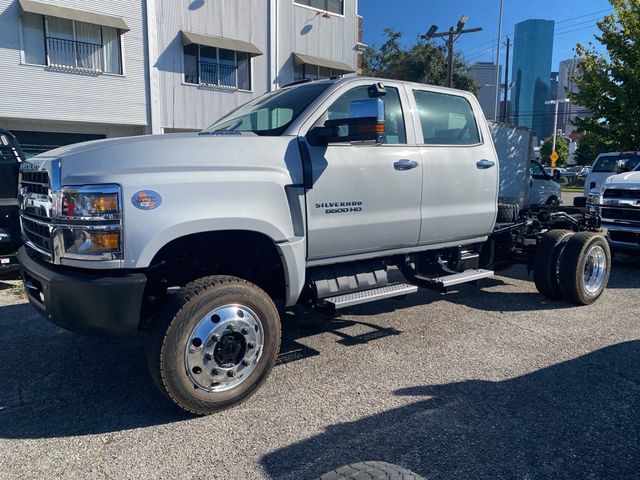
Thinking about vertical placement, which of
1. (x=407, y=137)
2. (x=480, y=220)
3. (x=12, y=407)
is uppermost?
(x=407, y=137)

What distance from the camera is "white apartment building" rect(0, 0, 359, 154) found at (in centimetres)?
1675

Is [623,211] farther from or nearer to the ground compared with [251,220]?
nearer to the ground

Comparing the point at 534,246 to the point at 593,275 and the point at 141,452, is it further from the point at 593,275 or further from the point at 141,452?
the point at 141,452

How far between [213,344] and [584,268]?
474 cm

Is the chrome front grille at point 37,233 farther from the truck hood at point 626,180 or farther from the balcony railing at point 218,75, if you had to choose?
the balcony railing at point 218,75

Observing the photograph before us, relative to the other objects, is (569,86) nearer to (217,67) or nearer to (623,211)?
(217,67)

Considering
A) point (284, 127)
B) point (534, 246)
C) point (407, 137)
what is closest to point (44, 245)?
point (284, 127)

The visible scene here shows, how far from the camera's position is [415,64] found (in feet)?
116

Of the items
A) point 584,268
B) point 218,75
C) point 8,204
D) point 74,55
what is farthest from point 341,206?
point 218,75

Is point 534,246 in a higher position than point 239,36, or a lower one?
lower

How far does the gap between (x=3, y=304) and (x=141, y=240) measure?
13.5ft

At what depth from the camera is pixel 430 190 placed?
4.83 m

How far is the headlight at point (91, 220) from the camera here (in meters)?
3.10

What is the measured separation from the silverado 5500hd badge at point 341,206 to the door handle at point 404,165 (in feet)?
1.65
